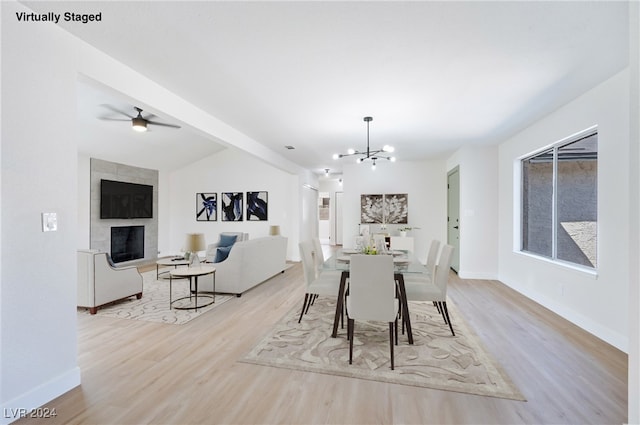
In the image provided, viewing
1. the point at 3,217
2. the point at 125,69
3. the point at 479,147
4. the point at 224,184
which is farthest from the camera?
the point at 224,184

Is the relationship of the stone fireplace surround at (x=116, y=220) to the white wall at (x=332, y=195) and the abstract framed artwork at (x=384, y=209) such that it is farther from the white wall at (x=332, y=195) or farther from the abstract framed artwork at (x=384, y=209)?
the white wall at (x=332, y=195)

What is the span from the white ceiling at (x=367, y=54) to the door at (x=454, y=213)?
7.05ft

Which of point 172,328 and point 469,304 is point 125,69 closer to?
point 172,328

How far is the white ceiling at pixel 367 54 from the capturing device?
1857mm

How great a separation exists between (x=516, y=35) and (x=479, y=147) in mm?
3782

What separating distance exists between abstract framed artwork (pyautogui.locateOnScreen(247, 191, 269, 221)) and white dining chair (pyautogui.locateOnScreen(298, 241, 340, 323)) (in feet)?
14.9

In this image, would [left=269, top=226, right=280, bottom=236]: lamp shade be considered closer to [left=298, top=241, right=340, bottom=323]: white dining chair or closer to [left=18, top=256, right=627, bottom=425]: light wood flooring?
[left=298, top=241, right=340, bottom=323]: white dining chair

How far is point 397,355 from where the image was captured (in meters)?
2.57

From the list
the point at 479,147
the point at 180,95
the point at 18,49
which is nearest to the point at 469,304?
the point at 479,147

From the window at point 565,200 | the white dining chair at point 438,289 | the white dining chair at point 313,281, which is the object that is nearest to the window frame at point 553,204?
the window at point 565,200

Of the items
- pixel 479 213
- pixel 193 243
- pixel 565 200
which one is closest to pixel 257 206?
pixel 193 243

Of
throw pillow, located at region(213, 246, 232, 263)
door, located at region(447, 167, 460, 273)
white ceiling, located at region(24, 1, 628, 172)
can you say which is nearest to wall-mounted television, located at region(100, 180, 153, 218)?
throw pillow, located at region(213, 246, 232, 263)

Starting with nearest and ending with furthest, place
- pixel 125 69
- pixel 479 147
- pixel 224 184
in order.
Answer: pixel 125 69
pixel 479 147
pixel 224 184

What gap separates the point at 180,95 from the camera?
10.5 ft
